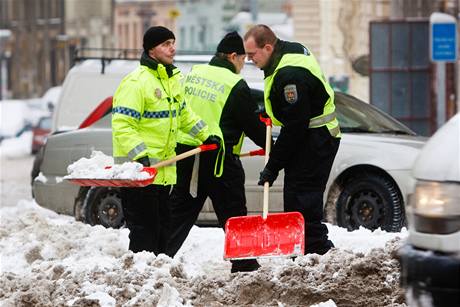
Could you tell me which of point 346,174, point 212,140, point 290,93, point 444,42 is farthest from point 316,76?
point 444,42

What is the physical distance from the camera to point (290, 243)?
9.44m

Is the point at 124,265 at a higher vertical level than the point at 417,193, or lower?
lower

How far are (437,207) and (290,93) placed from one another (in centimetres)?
321

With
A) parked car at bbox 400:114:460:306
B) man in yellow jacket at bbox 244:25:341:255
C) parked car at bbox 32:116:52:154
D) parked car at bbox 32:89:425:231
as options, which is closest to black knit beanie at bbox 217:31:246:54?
man in yellow jacket at bbox 244:25:341:255

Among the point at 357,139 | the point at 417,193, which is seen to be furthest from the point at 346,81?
the point at 417,193

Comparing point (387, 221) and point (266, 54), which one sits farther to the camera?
point (387, 221)

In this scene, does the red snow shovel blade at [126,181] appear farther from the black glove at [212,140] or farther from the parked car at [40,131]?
the parked car at [40,131]

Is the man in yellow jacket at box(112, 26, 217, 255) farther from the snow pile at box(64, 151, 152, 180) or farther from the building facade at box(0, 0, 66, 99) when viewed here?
the building facade at box(0, 0, 66, 99)

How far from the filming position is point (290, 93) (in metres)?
9.62

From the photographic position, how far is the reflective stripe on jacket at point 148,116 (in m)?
9.66

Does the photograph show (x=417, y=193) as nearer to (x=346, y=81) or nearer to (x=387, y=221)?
(x=387, y=221)

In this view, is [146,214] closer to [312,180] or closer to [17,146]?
[312,180]

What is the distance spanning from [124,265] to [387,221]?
172 inches

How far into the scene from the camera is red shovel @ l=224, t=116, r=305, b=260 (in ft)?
31.0
